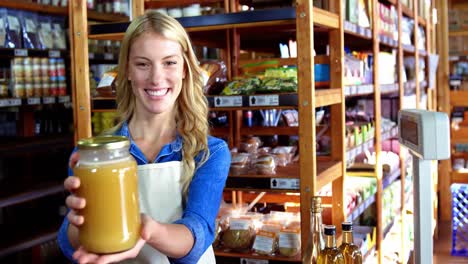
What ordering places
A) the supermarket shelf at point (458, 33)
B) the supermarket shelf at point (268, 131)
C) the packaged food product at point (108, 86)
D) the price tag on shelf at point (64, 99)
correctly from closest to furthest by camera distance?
the packaged food product at point (108, 86) → the supermarket shelf at point (268, 131) → the price tag on shelf at point (64, 99) → the supermarket shelf at point (458, 33)

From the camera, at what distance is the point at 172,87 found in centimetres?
163

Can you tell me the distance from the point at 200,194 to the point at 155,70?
0.34m

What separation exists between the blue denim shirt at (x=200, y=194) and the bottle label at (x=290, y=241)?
0.97m

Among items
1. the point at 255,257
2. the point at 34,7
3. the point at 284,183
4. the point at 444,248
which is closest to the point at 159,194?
the point at 284,183

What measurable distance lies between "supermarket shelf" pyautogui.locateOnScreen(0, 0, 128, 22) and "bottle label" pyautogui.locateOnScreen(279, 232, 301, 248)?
9.09ft

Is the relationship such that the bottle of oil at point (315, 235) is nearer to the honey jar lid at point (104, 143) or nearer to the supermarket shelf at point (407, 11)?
the honey jar lid at point (104, 143)

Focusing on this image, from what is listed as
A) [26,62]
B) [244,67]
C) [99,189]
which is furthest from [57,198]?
[99,189]

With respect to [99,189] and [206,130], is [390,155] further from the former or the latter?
[99,189]

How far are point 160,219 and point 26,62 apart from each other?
3075mm

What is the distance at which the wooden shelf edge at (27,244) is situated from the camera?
382 cm

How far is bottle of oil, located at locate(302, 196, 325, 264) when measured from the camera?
6.78 feet

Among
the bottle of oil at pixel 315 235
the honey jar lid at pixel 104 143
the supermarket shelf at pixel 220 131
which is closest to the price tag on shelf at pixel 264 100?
the bottle of oil at pixel 315 235

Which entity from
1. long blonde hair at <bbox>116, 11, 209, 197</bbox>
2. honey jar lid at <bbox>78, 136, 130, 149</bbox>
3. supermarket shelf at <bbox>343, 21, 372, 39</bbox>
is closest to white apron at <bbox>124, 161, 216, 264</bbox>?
long blonde hair at <bbox>116, 11, 209, 197</bbox>

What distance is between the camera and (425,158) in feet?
3.92
